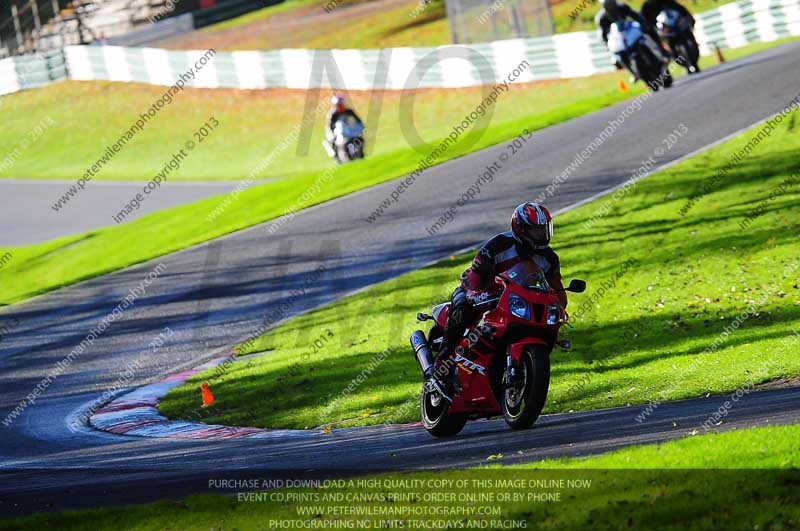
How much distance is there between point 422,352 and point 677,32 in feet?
71.2

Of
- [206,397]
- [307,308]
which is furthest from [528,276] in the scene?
[307,308]

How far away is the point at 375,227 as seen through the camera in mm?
24781

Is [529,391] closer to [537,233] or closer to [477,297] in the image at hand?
[477,297]

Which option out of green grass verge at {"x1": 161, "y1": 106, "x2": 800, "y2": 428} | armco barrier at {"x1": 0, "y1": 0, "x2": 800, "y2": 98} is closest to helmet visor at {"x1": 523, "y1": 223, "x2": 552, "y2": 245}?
green grass verge at {"x1": 161, "y1": 106, "x2": 800, "y2": 428}

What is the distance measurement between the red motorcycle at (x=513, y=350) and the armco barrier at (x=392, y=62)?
1292 inches

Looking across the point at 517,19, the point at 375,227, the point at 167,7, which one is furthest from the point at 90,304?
the point at 167,7

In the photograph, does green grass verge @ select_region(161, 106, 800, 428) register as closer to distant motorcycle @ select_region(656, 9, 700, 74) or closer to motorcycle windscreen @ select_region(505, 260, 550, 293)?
motorcycle windscreen @ select_region(505, 260, 550, 293)

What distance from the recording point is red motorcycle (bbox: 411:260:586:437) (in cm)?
999

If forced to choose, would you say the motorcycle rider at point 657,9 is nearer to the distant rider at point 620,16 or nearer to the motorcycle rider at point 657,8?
the motorcycle rider at point 657,8

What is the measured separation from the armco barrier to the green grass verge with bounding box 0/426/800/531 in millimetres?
35318

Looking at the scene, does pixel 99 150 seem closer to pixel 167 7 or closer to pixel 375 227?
pixel 167 7

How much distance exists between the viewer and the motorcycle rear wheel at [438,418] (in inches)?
437

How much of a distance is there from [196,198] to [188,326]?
635 inches

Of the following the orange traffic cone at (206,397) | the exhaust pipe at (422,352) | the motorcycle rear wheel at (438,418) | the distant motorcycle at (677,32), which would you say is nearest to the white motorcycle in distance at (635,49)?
the distant motorcycle at (677,32)
